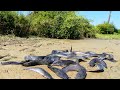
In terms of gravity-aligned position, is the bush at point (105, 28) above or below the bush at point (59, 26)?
below

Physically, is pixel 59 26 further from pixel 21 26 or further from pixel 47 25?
pixel 21 26

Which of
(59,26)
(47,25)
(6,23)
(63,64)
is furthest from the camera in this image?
(47,25)

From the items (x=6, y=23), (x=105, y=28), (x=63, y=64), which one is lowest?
(x=105, y=28)

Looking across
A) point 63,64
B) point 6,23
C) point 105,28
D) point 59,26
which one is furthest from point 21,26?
point 105,28

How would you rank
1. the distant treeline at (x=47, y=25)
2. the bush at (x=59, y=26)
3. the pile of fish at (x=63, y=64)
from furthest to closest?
the bush at (x=59, y=26) < the distant treeline at (x=47, y=25) < the pile of fish at (x=63, y=64)

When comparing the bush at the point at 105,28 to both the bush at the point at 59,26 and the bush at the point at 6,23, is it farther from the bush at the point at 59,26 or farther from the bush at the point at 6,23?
the bush at the point at 6,23

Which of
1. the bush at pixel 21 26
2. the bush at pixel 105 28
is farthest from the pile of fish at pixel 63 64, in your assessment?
the bush at pixel 105 28

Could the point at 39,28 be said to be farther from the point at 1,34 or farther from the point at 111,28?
the point at 111,28

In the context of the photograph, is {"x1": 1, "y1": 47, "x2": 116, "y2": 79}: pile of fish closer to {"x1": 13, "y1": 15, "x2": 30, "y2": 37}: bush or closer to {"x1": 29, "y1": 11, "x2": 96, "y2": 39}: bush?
{"x1": 13, "y1": 15, "x2": 30, "y2": 37}: bush

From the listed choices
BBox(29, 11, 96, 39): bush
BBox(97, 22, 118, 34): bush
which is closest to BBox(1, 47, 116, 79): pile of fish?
BBox(29, 11, 96, 39): bush

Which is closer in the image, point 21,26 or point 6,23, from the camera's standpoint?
point 6,23

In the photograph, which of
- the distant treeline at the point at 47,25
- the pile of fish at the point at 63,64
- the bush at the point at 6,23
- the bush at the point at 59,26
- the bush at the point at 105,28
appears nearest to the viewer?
the pile of fish at the point at 63,64
